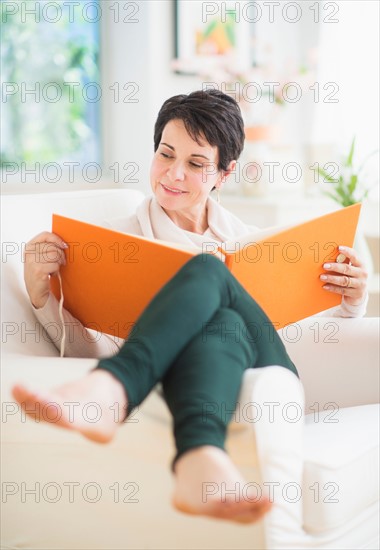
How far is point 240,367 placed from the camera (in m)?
1.45

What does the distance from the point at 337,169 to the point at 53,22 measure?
1612 mm

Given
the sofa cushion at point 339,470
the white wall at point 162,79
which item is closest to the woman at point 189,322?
the sofa cushion at point 339,470

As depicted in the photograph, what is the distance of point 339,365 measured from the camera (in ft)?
6.40

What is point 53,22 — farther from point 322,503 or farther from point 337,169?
point 322,503

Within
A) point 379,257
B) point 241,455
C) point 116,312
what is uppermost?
point 116,312

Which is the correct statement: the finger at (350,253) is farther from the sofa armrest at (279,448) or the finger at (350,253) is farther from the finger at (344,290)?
the sofa armrest at (279,448)

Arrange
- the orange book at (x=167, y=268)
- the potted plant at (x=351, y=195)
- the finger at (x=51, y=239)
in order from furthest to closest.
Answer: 1. the potted plant at (x=351, y=195)
2. the finger at (x=51, y=239)
3. the orange book at (x=167, y=268)

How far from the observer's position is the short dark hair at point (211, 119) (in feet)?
6.35

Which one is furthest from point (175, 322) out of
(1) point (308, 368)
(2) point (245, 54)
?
(2) point (245, 54)

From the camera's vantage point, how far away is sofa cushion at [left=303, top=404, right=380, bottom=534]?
1508 mm

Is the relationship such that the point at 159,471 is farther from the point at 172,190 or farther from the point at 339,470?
the point at 172,190

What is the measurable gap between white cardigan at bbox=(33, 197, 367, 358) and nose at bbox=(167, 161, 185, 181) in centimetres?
11

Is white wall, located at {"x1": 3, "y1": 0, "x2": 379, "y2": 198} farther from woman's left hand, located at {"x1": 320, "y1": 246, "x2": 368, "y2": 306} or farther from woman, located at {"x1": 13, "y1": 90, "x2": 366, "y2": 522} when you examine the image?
woman's left hand, located at {"x1": 320, "y1": 246, "x2": 368, "y2": 306}

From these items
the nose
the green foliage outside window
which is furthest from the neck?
the green foliage outside window
